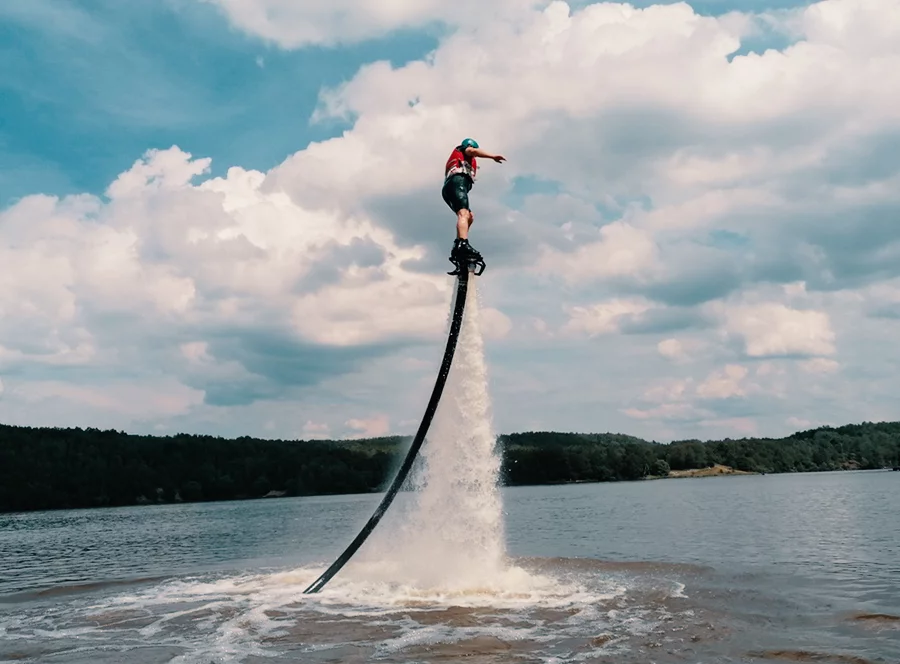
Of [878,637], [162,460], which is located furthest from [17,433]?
[878,637]

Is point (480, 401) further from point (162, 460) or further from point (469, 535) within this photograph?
point (162, 460)

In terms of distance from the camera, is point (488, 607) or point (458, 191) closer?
point (458, 191)

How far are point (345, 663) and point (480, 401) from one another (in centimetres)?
841

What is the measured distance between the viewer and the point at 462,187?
19031mm

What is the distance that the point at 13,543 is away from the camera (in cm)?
6538

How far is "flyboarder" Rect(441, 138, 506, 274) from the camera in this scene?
1900 centimetres

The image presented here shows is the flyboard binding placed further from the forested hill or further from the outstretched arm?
the forested hill

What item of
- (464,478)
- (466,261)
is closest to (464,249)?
(466,261)

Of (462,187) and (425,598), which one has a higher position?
(462,187)

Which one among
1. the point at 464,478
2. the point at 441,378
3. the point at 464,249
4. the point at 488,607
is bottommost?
the point at 488,607

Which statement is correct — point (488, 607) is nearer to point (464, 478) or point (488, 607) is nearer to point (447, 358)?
point (464, 478)

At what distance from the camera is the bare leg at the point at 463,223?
19.1 metres

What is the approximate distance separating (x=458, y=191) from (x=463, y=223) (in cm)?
79

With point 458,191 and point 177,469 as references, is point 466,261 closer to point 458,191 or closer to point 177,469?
point 458,191
